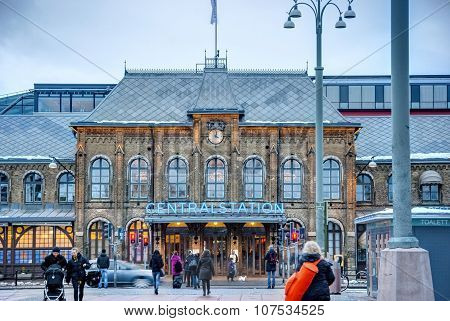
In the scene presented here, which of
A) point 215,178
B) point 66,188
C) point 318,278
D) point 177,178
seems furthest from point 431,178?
point 318,278

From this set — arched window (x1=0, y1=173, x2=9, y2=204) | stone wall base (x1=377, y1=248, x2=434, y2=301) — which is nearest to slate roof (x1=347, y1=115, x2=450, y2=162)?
arched window (x1=0, y1=173, x2=9, y2=204)

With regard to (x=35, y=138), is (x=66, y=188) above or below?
below

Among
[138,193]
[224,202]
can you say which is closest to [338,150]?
[224,202]

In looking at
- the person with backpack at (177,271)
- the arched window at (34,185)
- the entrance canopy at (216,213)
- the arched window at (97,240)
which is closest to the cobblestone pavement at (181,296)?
the person with backpack at (177,271)

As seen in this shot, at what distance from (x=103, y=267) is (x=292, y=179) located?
1875 cm

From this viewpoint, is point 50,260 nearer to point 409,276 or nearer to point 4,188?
point 409,276

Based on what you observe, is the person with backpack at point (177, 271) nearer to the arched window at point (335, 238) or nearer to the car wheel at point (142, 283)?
the car wheel at point (142, 283)

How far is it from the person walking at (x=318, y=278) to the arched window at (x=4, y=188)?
137 ft

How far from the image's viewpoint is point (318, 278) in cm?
1086

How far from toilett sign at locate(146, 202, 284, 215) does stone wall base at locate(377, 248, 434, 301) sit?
33.2m

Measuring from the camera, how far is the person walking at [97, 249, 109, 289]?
31.7 meters

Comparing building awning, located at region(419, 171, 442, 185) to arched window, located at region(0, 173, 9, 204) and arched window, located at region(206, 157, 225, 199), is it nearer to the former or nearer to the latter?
arched window, located at region(206, 157, 225, 199)
